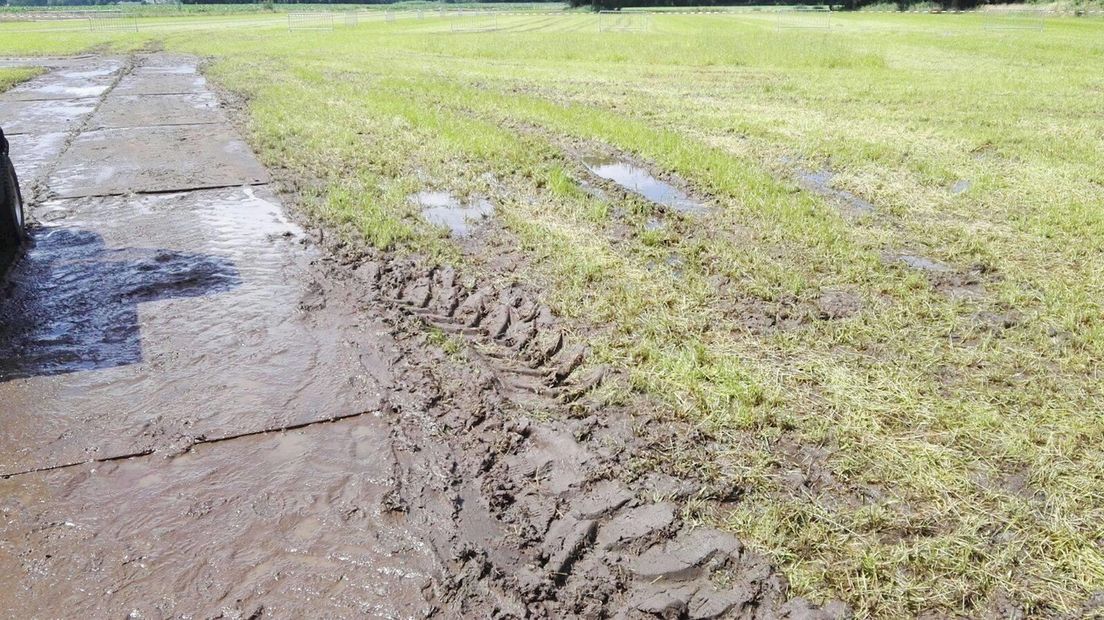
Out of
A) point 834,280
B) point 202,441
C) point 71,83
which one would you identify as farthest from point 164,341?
point 71,83

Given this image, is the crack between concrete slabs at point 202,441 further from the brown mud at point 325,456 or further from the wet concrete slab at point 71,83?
the wet concrete slab at point 71,83

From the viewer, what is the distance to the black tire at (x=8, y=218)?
5.83 metres

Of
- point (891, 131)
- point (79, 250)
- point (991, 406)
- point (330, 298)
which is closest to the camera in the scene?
point (991, 406)

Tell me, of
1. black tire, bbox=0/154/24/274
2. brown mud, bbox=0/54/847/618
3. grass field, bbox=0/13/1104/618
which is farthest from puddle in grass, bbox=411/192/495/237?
black tire, bbox=0/154/24/274

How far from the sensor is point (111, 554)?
2883 millimetres

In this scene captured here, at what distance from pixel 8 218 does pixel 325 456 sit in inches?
171

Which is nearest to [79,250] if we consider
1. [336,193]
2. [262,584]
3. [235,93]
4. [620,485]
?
[336,193]

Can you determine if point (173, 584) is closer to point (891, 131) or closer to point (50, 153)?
point (50, 153)

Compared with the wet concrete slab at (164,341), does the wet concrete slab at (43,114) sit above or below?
→ above

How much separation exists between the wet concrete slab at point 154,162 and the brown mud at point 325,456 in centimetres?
246

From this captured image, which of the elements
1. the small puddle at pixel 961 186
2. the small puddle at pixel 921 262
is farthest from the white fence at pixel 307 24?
the small puddle at pixel 921 262

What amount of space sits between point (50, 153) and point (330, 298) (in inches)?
293

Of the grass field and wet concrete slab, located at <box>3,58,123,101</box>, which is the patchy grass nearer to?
wet concrete slab, located at <box>3,58,123,101</box>

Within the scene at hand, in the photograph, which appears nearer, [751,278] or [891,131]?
[751,278]
